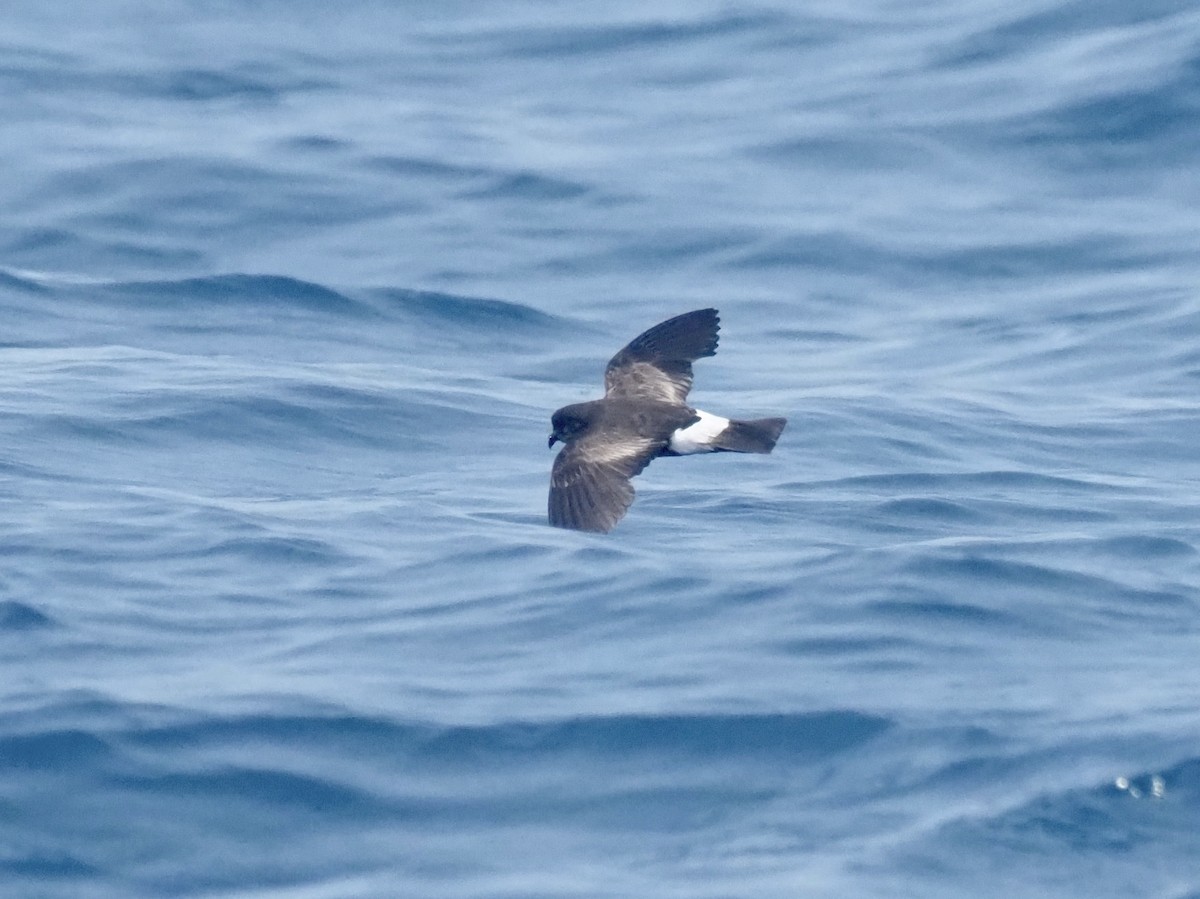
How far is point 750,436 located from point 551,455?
2.71 m

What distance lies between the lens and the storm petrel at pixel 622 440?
8.17 metres

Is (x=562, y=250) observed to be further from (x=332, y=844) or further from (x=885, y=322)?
(x=332, y=844)

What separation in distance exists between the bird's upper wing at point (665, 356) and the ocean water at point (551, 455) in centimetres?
61

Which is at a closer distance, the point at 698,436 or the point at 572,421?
the point at 698,436

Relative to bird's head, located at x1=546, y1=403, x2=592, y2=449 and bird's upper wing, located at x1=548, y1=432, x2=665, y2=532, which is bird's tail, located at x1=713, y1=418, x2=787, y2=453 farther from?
bird's head, located at x1=546, y1=403, x2=592, y2=449

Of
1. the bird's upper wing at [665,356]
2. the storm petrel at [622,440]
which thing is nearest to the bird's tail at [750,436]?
the storm petrel at [622,440]

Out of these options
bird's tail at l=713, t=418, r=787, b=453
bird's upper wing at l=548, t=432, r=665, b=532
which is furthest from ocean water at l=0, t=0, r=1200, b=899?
bird's tail at l=713, t=418, r=787, b=453

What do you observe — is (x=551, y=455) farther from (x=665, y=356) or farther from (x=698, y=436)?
(x=698, y=436)

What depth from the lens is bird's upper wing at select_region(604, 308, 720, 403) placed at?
32.4 feet

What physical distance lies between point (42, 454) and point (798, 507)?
12.2ft

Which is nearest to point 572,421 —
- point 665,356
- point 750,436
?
point 750,436

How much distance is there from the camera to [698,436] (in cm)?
875

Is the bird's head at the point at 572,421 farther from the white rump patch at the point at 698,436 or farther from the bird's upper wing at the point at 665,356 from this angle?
the bird's upper wing at the point at 665,356

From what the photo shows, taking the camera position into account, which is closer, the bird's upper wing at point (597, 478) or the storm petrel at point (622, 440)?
the bird's upper wing at point (597, 478)
